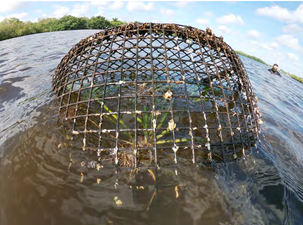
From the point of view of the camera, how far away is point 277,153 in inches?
228

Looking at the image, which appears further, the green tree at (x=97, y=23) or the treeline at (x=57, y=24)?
the green tree at (x=97, y=23)

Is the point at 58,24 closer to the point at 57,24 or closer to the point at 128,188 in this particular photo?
the point at 57,24

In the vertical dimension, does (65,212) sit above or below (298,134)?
below

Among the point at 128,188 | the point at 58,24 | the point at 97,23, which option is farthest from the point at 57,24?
the point at 128,188

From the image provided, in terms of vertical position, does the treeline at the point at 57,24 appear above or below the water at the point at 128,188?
above

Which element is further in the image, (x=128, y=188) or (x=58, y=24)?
(x=58, y=24)

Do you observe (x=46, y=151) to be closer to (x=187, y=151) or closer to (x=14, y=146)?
(x=14, y=146)

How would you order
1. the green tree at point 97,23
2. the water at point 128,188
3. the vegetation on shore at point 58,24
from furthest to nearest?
the green tree at point 97,23 → the vegetation on shore at point 58,24 → the water at point 128,188

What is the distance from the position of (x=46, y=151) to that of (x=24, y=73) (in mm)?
8261

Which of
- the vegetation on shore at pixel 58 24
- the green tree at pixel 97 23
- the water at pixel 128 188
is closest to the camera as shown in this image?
the water at pixel 128 188

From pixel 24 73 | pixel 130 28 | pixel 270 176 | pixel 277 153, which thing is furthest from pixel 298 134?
pixel 24 73

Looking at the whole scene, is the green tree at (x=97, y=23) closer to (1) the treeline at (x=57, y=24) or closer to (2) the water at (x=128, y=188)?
(1) the treeline at (x=57, y=24)

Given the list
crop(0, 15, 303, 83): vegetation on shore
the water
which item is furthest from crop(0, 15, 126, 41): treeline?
the water

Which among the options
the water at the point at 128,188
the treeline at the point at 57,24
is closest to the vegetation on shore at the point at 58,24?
the treeline at the point at 57,24
